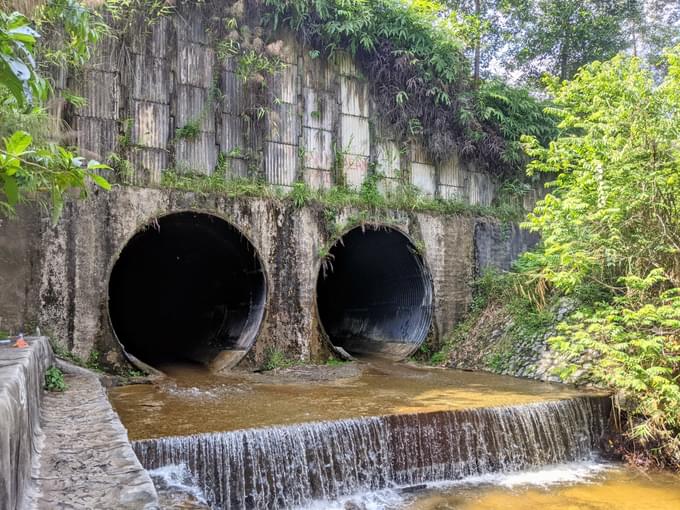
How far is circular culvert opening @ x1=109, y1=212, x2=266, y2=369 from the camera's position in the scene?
10.4 meters

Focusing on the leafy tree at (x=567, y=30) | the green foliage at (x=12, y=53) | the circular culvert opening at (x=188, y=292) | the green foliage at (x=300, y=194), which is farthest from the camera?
the leafy tree at (x=567, y=30)

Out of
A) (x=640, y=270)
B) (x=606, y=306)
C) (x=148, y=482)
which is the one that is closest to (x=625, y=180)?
(x=640, y=270)

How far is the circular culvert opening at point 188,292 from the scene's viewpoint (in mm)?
10398

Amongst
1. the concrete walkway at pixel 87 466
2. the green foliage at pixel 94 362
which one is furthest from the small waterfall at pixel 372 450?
the green foliage at pixel 94 362

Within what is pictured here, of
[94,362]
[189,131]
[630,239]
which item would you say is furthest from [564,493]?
[189,131]

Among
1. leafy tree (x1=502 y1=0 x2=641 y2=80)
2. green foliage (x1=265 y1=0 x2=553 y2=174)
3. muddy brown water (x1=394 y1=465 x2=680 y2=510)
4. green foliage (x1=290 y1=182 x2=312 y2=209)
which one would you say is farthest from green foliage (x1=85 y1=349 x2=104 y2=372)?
leafy tree (x1=502 y1=0 x2=641 y2=80)

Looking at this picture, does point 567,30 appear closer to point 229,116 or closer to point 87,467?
point 229,116

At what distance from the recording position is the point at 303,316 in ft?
34.1

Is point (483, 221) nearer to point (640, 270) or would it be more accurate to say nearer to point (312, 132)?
point (312, 132)

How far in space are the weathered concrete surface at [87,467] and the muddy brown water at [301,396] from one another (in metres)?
1.15

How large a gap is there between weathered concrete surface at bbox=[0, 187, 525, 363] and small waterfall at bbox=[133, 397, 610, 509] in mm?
4104

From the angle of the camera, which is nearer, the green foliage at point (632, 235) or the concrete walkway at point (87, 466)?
the concrete walkway at point (87, 466)

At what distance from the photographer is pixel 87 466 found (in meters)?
3.09

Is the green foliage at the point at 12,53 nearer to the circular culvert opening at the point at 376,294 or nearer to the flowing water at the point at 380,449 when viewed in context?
the flowing water at the point at 380,449
